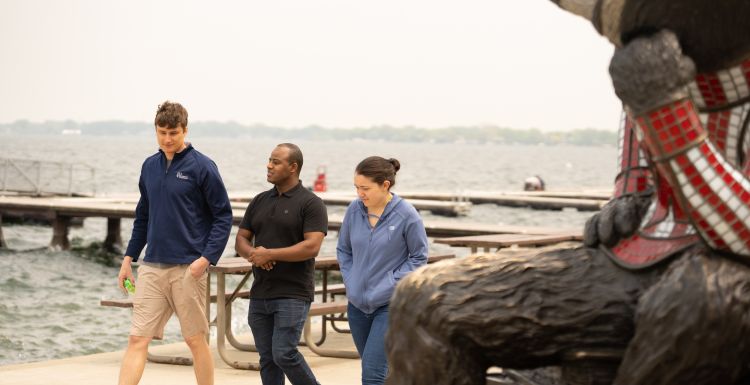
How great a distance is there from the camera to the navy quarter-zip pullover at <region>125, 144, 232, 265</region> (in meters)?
6.51

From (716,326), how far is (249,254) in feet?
12.7

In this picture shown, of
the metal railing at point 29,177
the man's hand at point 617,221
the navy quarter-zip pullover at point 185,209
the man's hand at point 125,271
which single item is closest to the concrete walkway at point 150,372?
the man's hand at point 125,271

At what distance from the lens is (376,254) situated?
6281mm

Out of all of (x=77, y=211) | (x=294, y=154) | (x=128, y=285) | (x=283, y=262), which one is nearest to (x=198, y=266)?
(x=283, y=262)

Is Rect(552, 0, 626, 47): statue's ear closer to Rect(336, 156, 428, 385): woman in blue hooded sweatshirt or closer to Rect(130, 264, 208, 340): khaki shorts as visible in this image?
Rect(336, 156, 428, 385): woman in blue hooded sweatshirt

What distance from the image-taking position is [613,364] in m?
3.37

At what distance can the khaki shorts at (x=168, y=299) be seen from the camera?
657cm

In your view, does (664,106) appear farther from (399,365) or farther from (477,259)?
(399,365)

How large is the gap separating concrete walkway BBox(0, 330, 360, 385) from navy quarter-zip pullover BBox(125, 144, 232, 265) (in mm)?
2222

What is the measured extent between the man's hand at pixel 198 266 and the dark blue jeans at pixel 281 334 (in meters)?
0.38

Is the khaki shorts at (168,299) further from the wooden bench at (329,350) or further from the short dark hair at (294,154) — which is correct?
the wooden bench at (329,350)

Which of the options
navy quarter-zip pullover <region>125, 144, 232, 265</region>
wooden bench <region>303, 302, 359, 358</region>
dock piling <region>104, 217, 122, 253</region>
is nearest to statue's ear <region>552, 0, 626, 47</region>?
navy quarter-zip pullover <region>125, 144, 232, 265</region>

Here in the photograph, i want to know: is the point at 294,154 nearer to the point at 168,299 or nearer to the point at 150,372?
the point at 168,299

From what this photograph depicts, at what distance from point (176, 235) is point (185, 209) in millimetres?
140
